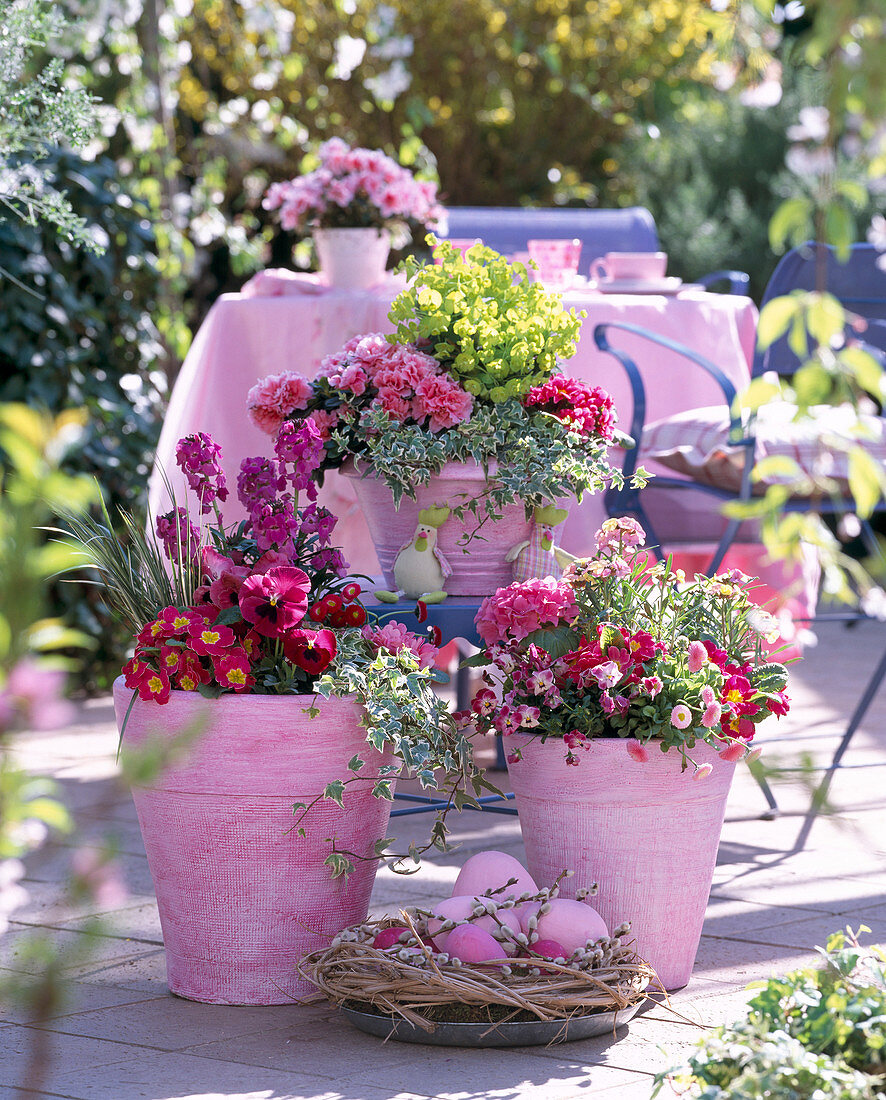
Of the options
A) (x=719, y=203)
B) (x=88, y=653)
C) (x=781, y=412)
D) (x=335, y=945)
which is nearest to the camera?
(x=781, y=412)

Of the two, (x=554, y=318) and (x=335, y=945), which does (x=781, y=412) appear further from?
(x=554, y=318)

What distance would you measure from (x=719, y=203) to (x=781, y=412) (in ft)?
23.3

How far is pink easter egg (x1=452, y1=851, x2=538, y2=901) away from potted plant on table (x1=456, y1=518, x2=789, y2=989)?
0.21 feet

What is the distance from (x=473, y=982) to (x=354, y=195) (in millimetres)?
2216

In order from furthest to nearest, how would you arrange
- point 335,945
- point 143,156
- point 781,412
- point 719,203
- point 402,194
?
point 719,203
point 143,156
point 402,194
point 335,945
point 781,412

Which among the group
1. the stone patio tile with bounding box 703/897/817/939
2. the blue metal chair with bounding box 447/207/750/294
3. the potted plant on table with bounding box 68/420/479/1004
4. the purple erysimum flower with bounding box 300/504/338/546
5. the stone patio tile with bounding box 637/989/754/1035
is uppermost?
the blue metal chair with bounding box 447/207/750/294

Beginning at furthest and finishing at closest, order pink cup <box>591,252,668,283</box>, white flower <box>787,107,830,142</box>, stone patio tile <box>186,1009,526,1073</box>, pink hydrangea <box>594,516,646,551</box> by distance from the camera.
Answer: pink cup <box>591,252,668,283</box>
pink hydrangea <box>594,516,646,551</box>
stone patio tile <box>186,1009,526,1073</box>
white flower <box>787,107,830,142</box>

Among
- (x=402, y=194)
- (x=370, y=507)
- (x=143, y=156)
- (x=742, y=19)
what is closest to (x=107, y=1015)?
(x=370, y=507)

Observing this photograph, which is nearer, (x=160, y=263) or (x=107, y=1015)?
(x=107, y=1015)

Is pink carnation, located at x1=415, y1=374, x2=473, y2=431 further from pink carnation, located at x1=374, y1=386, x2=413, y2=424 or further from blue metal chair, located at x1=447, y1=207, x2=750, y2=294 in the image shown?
blue metal chair, located at x1=447, y1=207, x2=750, y2=294

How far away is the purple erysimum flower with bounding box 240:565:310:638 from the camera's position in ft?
6.62

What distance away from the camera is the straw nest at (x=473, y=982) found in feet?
6.15

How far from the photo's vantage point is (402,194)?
3.54 m

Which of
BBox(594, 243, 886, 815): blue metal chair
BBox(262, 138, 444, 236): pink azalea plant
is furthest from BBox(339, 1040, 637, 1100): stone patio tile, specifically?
BBox(262, 138, 444, 236): pink azalea plant
